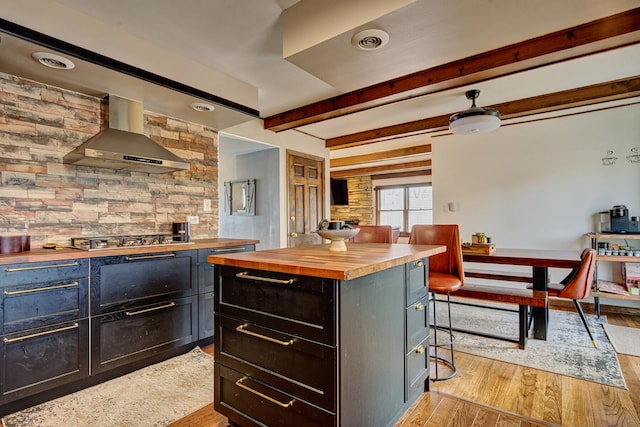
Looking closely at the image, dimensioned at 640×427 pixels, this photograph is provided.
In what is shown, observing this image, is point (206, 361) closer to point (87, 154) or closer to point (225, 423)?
point (225, 423)

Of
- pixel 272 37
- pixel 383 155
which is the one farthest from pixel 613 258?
pixel 272 37

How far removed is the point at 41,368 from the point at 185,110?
234 cm

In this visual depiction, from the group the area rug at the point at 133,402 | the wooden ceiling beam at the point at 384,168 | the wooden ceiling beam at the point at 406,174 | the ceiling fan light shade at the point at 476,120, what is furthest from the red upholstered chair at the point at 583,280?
the wooden ceiling beam at the point at 406,174

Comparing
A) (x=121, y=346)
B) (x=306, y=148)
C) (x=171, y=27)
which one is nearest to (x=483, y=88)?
(x=306, y=148)

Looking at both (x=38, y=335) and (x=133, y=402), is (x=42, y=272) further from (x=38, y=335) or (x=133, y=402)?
(x=133, y=402)

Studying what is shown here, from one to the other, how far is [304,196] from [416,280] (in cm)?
344

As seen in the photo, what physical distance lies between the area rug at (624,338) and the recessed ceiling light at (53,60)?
489cm

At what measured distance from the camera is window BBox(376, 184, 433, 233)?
8180 mm

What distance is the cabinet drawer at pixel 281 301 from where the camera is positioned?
134 cm

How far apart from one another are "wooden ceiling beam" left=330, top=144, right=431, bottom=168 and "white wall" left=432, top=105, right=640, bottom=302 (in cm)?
64

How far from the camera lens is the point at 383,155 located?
21.6 ft

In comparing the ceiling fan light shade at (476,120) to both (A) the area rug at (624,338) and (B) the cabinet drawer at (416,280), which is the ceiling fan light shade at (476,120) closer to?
(B) the cabinet drawer at (416,280)

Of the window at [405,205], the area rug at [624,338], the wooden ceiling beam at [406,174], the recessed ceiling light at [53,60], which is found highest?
the recessed ceiling light at [53,60]

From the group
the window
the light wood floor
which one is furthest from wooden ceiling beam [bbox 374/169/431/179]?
the light wood floor
